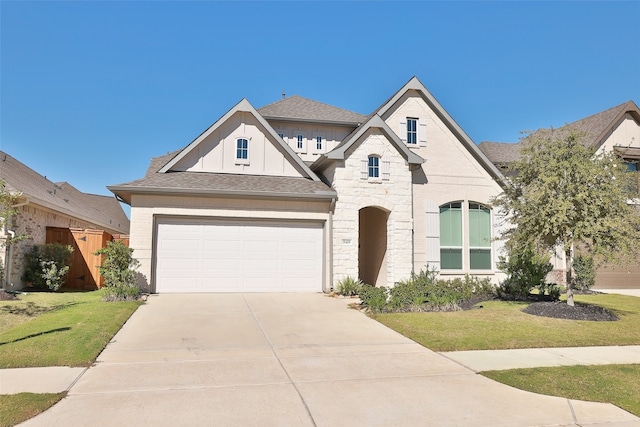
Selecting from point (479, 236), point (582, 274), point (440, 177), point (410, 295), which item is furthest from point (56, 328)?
point (582, 274)

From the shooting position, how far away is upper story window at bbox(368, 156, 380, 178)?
1698 cm

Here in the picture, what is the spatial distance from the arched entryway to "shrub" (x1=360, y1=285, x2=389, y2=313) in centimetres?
469

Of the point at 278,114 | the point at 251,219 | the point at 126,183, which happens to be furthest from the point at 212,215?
the point at 278,114

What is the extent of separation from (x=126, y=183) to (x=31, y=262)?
14.9 ft

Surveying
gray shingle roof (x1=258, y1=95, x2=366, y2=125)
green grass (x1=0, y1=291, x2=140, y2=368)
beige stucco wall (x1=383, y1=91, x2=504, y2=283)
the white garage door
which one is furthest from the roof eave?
gray shingle roof (x1=258, y1=95, x2=366, y2=125)

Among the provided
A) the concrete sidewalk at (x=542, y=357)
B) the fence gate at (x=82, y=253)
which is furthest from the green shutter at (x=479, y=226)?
the fence gate at (x=82, y=253)

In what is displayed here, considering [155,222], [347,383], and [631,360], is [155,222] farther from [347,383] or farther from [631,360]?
[631,360]

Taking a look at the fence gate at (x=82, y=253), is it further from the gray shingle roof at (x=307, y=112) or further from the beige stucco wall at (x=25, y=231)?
the gray shingle roof at (x=307, y=112)

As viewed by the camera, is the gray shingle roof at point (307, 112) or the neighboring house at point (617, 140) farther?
the gray shingle roof at point (307, 112)

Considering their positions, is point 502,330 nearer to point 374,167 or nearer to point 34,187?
point 374,167

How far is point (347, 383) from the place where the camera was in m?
6.05

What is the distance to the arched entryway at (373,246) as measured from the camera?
1792 cm

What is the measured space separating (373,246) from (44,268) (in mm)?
12533

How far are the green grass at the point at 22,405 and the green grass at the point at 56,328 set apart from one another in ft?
4.83
